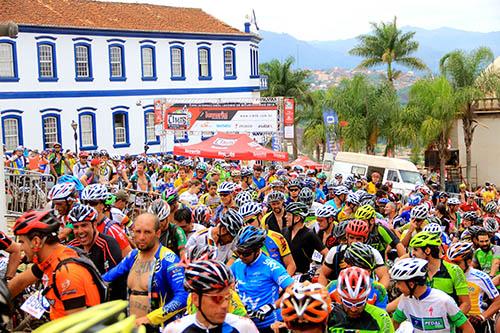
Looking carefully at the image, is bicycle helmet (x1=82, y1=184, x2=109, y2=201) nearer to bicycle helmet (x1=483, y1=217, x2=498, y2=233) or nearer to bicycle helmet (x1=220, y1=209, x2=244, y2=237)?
bicycle helmet (x1=220, y1=209, x2=244, y2=237)

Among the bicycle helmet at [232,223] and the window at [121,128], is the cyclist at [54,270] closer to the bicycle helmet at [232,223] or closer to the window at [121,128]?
the bicycle helmet at [232,223]

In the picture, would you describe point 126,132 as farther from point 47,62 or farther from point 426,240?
point 426,240

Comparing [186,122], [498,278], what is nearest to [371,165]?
[186,122]

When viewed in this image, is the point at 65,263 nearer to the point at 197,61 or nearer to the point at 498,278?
the point at 498,278

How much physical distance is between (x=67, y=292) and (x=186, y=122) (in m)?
34.1

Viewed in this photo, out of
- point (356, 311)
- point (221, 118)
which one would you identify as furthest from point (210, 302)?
point (221, 118)

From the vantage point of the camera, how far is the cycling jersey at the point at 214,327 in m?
4.30

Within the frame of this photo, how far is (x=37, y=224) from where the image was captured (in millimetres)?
5094

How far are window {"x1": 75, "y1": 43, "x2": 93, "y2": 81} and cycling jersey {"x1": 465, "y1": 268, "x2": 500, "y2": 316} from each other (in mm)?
38295

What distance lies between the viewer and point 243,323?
4387 mm

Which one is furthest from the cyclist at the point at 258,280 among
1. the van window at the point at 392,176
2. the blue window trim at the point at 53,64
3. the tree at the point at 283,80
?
the tree at the point at 283,80

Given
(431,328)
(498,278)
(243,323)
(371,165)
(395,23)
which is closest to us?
(243,323)

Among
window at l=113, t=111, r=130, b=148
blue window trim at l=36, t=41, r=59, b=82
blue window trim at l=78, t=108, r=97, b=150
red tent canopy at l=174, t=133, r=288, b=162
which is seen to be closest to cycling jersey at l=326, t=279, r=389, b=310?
red tent canopy at l=174, t=133, r=288, b=162

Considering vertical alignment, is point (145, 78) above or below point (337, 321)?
above
